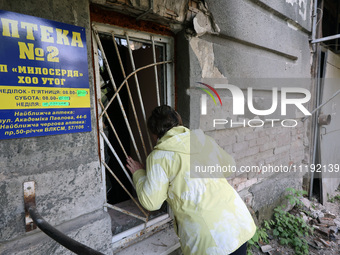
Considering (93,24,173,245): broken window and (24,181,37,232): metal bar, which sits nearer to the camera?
(24,181,37,232): metal bar

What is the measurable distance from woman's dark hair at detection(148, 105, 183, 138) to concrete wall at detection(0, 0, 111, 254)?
0.42 m

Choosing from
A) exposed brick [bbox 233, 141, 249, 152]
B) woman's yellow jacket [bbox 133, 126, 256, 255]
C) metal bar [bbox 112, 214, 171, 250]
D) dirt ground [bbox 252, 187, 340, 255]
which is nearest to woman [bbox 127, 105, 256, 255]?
woman's yellow jacket [bbox 133, 126, 256, 255]

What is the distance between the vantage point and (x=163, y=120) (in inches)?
60.4

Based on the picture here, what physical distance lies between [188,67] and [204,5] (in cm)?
58

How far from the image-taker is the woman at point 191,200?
1314 mm

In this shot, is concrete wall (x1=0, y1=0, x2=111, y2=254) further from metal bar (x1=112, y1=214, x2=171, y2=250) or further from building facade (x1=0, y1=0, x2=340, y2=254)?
metal bar (x1=112, y1=214, x2=171, y2=250)

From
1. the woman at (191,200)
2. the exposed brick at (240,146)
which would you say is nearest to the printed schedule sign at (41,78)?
the woman at (191,200)

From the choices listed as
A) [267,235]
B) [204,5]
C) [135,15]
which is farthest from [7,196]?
[267,235]

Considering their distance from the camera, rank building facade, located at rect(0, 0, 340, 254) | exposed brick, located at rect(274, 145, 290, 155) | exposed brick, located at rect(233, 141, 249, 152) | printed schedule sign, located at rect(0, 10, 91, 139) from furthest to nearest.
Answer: exposed brick, located at rect(274, 145, 290, 155) → exposed brick, located at rect(233, 141, 249, 152) → building facade, located at rect(0, 0, 340, 254) → printed schedule sign, located at rect(0, 10, 91, 139)

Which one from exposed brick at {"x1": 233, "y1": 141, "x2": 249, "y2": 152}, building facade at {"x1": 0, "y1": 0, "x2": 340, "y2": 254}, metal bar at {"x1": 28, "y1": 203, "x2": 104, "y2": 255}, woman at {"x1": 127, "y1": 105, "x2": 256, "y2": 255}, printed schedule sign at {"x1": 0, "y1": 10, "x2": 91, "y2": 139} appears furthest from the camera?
exposed brick at {"x1": 233, "y1": 141, "x2": 249, "y2": 152}

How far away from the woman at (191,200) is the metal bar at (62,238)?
1.77 ft

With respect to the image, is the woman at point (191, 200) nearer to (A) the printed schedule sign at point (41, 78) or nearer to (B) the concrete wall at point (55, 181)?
(B) the concrete wall at point (55, 181)

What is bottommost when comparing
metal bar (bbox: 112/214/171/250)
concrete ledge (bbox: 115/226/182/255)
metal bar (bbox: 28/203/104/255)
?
concrete ledge (bbox: 115/226/182/255)

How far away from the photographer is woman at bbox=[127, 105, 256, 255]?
1314 mm
